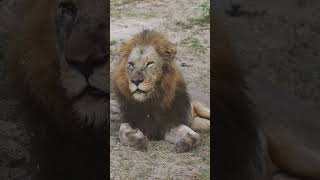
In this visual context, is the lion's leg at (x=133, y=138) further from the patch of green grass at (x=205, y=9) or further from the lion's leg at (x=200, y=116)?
the patch of green grass at (x=205, y=9)

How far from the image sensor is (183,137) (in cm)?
333

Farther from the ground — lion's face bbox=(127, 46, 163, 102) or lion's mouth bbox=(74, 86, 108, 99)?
lion's face bbox=(127, 46, 163, 102)

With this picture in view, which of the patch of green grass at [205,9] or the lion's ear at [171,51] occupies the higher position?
the patch of green grass at [205,9]

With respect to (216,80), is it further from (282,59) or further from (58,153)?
(58,153)

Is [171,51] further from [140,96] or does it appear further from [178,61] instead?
[140,96]

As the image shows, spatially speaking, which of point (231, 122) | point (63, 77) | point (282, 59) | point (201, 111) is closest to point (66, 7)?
point (63, 77)

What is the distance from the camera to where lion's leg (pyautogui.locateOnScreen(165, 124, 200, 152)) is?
10.9ft

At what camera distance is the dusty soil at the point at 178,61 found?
129 inches

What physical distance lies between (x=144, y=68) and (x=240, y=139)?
581 millimetres

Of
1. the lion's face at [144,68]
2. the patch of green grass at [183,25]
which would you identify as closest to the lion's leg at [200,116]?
the lion's face at [144,68]

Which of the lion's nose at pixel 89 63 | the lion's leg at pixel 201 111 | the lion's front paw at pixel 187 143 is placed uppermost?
the lion's nose at pixel 89 63

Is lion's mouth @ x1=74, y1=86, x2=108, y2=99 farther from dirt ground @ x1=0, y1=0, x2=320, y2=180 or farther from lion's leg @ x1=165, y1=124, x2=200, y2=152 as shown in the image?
lion's leg @ x1=165, y1=124, x2=200, y2=152

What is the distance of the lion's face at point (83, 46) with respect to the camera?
3.29 metres

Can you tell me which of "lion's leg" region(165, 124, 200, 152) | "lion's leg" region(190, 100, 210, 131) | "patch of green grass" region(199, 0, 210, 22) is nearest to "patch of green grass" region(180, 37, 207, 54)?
"patch of green grass" region(199, 0, 210, 22)
